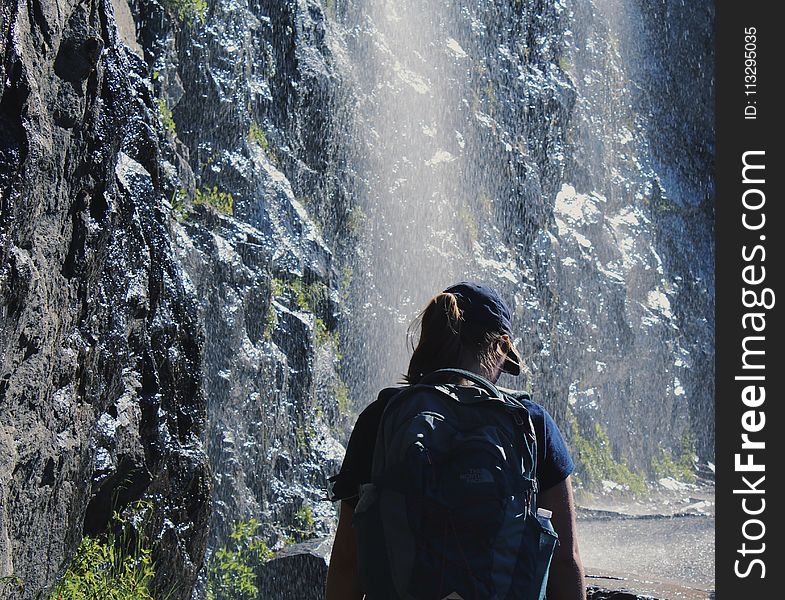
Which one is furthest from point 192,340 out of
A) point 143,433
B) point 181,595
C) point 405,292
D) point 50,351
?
point 405,292

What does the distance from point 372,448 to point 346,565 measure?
282 mm

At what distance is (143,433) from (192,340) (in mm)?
780

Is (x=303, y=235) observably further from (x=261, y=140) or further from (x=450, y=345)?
(x=450, y=345)

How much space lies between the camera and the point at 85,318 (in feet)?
13.3

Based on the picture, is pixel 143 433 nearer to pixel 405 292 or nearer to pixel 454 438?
pixel 454 438

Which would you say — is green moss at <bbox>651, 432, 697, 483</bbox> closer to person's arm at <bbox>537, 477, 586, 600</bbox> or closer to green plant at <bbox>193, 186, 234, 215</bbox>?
green plant at <bbox>193, 186, 234, 215</bbox>

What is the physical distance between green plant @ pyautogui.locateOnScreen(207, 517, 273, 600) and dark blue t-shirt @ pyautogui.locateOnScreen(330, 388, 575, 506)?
19.7 ft

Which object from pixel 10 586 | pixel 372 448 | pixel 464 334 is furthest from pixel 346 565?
pixel 10 586

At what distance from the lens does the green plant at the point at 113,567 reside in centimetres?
394

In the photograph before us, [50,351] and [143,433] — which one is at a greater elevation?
[50,351]

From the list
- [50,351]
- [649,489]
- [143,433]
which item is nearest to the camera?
[50,351]

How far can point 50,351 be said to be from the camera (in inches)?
139

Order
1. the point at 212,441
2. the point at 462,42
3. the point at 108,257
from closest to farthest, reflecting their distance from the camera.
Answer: the point at 108,257 < the point at 212,441 < the point at 462,42

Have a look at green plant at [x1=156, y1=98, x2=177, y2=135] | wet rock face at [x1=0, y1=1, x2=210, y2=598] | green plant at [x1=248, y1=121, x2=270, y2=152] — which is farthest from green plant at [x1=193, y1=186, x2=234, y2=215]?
wet rock face at [x1=0, y1=1, x2=210, y2=598]
